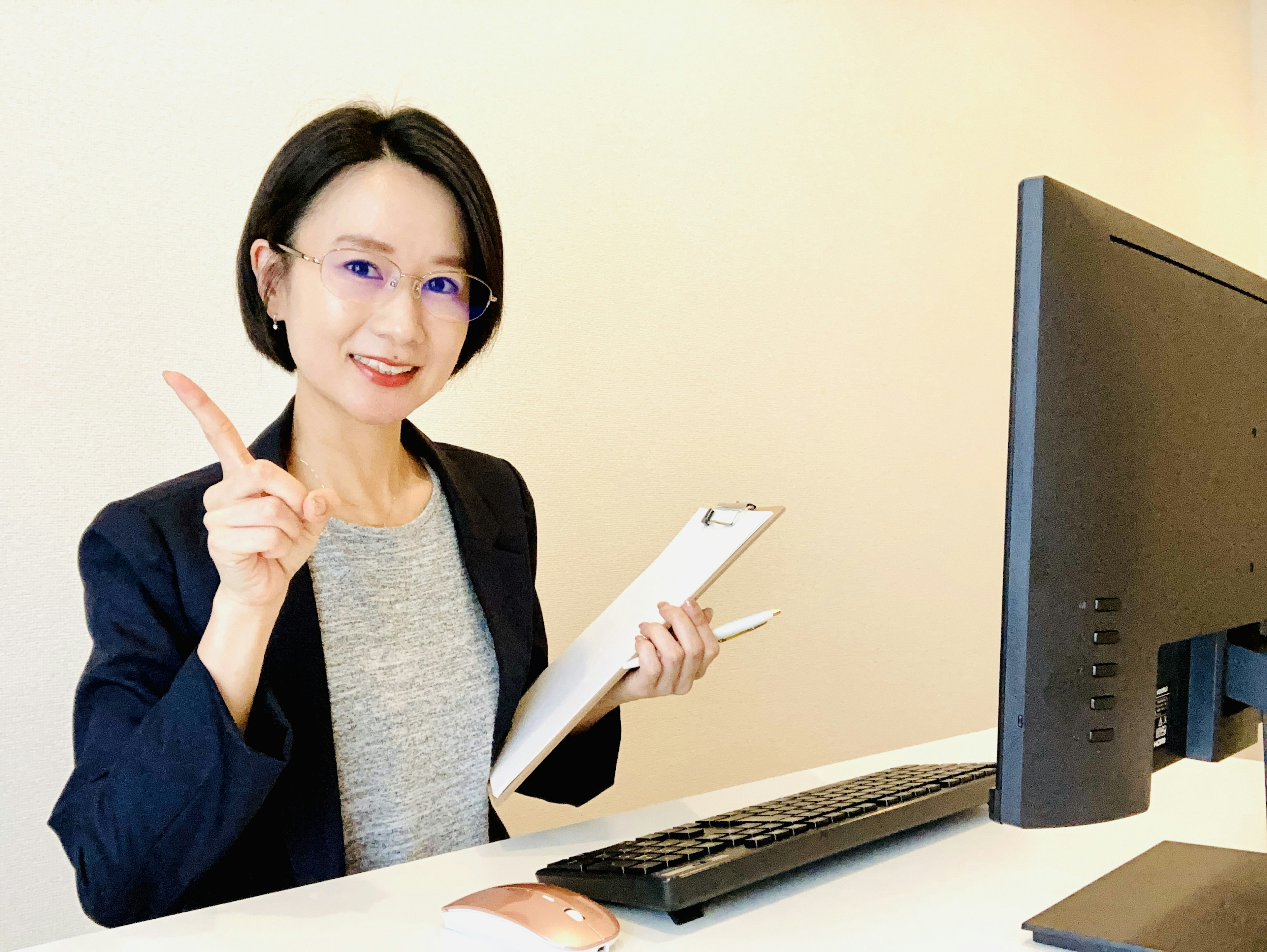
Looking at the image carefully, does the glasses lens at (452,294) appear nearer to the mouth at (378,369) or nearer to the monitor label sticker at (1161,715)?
the mouth at (378,369)

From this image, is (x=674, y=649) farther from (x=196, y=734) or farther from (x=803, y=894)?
(x=196, y=734)

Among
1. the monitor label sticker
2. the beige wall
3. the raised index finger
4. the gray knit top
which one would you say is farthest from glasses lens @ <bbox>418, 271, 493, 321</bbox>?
the monitor label sticker

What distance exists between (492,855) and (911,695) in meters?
1.66

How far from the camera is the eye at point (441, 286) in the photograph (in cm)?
107

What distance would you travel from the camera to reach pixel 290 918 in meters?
0.68

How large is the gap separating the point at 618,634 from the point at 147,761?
0.44 m

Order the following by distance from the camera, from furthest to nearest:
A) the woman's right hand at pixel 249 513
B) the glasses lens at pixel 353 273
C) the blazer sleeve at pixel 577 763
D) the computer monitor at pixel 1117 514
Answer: the blazer sleeve at pixel 577 763 → the glasses lens at pixel 353 273 → the woman's right hand at pixel 249 513 → the computer monitor at pixel 1117 514

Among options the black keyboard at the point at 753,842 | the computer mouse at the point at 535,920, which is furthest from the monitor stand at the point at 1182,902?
the computer mouse at the point at 535,920

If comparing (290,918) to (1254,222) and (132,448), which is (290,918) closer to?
(132,448)

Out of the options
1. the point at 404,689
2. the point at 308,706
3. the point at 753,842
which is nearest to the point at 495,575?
the point at 404,689

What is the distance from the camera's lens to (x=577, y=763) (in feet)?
3.98

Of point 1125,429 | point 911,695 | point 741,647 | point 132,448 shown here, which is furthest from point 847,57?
point 1125,429

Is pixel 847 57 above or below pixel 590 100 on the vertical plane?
above

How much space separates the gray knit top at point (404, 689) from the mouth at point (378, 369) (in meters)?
0.17
